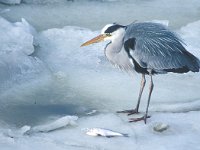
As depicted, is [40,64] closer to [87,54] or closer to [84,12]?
[87,54]

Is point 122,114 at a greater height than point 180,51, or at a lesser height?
lesser

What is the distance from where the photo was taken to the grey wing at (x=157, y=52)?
4922 mm

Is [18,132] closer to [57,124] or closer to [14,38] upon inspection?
[57,124]

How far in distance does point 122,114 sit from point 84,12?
2.91 meters

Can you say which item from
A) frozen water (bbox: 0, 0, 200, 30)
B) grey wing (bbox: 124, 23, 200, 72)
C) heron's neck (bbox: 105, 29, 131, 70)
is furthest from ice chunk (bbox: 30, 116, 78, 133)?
frozen water (bbox: 0, 0, 200, 30)

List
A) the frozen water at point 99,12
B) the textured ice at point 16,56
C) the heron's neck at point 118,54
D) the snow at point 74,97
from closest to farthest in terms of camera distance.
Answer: the snow at point 74,97, the heron's neck at point 118,54, the textured ice at point 16,56, the frozen water at point 99,12

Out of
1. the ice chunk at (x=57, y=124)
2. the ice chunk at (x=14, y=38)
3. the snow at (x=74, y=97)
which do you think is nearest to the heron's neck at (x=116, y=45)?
the snow at (x=74, y=97)

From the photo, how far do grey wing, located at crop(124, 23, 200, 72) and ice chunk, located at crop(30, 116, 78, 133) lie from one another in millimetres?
795

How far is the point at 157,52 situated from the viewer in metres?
4.94

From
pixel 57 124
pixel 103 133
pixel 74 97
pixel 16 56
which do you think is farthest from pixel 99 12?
pixel 103 133

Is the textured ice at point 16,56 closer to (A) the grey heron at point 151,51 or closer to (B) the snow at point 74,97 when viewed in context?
(B) the snow at point 74,97

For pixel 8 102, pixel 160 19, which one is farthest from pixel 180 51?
pixel 160 19

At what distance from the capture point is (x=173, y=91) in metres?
5.62

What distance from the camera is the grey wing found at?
4.92 m
